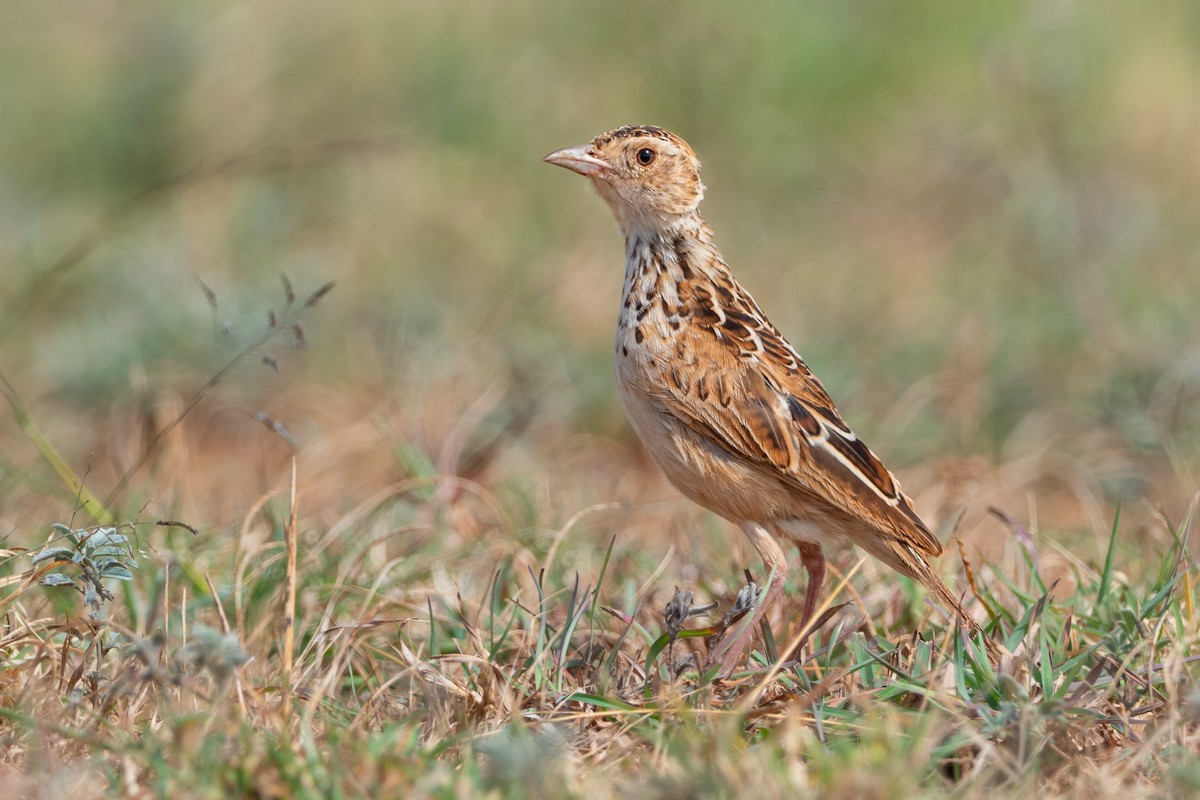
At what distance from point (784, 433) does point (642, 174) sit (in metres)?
Answer: 1.19

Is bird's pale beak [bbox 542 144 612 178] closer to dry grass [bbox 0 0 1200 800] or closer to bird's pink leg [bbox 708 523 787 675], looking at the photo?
dry grass [bbox 0 0 1200 800]

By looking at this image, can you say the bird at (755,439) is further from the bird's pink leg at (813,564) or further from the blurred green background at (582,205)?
the blurred green background at (582,205)

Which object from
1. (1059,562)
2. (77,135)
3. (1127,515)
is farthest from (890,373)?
(77,135)

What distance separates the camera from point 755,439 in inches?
192

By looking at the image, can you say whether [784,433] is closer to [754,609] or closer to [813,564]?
[813,564]

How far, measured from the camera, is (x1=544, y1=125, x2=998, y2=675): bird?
485 cm

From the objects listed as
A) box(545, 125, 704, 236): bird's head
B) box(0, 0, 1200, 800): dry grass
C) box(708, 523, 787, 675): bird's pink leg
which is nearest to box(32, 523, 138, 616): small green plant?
box(0, 0, 1200, 800): dry grass

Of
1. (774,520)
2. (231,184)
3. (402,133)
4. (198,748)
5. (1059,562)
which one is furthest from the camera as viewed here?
(402,133)

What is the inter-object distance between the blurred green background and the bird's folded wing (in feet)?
7.26

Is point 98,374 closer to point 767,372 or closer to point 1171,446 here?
point 767,372

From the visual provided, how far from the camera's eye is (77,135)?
36.8ft

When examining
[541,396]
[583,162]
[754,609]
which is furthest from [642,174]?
[541,396]

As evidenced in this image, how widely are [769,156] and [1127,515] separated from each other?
532 centimetres

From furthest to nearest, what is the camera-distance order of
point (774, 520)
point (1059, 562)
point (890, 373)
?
point (890, 373)
point (1059, 562)
point (774, 520)
